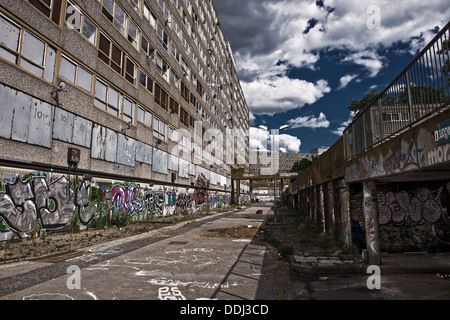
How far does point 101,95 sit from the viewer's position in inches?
696

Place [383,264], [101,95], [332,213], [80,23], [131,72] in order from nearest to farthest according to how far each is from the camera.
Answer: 1. [383,264]
2. [332,213]
3. [80,23]
4. [101,95]
5. [131,72]

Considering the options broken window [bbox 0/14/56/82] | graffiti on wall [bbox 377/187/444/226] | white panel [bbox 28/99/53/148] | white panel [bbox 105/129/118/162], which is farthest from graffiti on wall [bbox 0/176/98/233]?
graffiti on wall [bbox 377/187/444/226]

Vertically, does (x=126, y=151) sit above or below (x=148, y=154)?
below

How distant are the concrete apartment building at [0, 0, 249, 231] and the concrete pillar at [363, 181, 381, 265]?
12.5m

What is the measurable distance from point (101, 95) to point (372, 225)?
16.6 metres

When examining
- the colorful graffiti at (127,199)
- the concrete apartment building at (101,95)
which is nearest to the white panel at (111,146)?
the concrete apartment building at (101,95)

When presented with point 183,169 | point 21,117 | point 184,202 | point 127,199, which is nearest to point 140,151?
point 127,199

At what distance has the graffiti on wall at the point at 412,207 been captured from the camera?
8867 mm

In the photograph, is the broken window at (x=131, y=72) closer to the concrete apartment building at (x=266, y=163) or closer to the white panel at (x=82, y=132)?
the white panel at (x=82, y=132)

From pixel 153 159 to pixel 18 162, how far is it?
43.2 feet

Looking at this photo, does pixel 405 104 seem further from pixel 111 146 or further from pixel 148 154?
pixel 148 154

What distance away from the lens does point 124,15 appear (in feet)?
68.1

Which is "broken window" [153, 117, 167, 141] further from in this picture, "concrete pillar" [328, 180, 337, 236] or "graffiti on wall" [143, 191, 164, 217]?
"concrete pillar" [328, 180, 337, 236]

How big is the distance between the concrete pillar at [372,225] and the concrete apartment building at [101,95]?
12475 millimetres
